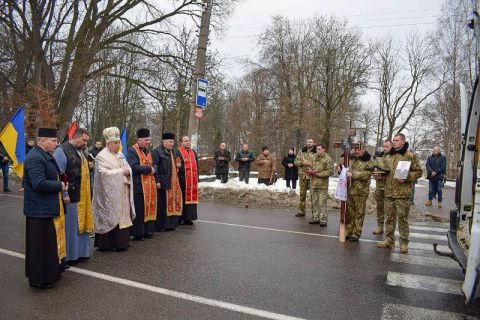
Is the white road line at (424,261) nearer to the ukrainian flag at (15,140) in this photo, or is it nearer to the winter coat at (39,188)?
the winter coat at (39,188)

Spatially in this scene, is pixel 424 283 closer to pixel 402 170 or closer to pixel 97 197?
pixel 402 170

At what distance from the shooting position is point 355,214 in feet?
26.6

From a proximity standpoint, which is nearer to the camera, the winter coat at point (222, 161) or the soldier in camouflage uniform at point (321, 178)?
the soldier in camouflage uniform at point (321, 178)

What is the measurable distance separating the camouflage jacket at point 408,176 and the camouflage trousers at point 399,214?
11 centimetres

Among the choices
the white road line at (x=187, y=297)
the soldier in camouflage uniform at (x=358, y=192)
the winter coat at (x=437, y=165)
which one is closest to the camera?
the white road line at (x=187, y=297)

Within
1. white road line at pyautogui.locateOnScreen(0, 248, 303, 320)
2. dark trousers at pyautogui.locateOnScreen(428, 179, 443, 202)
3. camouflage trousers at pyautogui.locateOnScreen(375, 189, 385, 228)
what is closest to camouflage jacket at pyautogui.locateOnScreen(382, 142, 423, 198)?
camouflage trousers at pyautogui.locateOnScreen(375, 189, 385, 228)

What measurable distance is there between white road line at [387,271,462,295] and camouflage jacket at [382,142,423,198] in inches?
66.0

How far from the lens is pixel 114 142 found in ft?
21.6

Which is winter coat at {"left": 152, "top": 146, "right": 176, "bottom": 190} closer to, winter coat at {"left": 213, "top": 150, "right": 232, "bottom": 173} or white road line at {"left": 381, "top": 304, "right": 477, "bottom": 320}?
white road line at {"left": 381, "top": 304, "right": 477, "bottom": 320}

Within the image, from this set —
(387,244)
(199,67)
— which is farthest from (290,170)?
(387,244)

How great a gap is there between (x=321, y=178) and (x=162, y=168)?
3.66m

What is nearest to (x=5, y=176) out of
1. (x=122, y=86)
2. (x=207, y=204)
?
(x=207, y=204)

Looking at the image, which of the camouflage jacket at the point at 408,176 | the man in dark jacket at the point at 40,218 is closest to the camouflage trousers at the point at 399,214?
the camouflage jacket at the point at 408,176

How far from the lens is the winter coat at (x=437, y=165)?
14055mm
